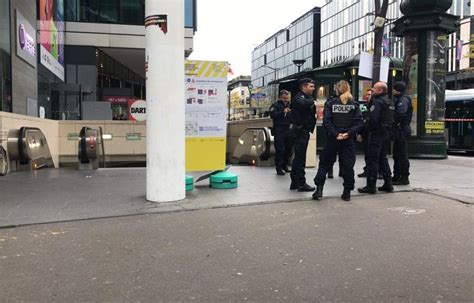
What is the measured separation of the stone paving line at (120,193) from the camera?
6305 mm

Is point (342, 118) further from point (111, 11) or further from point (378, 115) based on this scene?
point (111, 11)

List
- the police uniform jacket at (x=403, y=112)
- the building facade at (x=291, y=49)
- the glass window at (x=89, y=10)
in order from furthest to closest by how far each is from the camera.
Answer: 1. the building facade at (x=291, y=49)
2. the glass window at (x=89, y=10)
3. the police uniform jacket at (x=403, y=112)

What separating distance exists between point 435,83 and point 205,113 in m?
9.47

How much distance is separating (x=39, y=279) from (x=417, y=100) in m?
13.2

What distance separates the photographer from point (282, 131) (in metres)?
10.6

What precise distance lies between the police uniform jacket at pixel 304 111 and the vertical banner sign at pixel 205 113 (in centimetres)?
122

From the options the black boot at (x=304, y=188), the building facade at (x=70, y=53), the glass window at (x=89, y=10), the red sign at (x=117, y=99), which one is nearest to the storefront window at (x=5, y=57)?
the building facade at (x=70, y=53)

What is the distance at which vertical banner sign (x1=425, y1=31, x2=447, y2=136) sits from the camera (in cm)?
1442

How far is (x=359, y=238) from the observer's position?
5035mm

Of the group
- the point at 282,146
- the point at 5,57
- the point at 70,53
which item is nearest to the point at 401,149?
the point at 282,146

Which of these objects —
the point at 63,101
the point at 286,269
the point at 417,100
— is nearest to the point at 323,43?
the point at 63,101

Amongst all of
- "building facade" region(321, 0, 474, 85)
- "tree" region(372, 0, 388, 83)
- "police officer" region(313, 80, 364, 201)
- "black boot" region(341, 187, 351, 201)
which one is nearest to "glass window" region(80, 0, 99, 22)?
"tree" region(372, 0, 388, 83)

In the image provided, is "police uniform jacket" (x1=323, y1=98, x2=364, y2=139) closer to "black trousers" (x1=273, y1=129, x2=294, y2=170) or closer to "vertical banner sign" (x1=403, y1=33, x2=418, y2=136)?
"black trousers" (x1=273, y1=129, x2=294, y2=170)

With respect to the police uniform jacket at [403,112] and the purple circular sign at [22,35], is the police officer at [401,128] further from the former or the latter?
the purple circular sign at [22,35]
